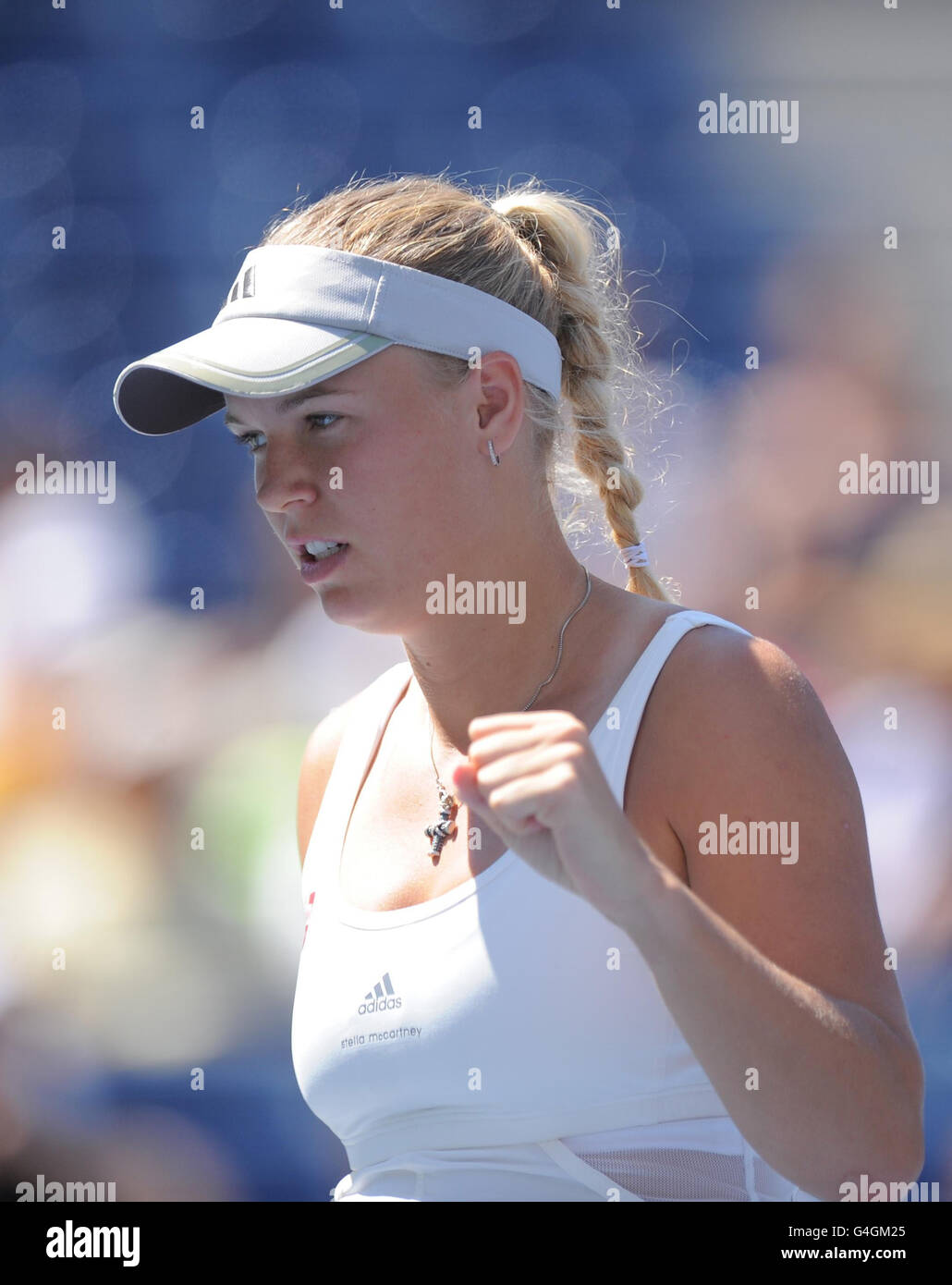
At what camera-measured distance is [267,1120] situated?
1958 mm

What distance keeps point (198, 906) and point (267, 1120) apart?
1.21ft

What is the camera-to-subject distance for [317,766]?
1.50 m

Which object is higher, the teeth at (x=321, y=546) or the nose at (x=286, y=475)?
the nose at (x=286, y=475)

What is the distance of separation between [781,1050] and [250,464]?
1.49 m

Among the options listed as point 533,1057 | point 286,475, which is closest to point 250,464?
point 286,475

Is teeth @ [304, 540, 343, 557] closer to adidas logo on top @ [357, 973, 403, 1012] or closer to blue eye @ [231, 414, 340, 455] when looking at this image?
blue eye @ [231, 414, 340, 455]

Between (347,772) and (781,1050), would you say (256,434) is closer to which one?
(347,772)

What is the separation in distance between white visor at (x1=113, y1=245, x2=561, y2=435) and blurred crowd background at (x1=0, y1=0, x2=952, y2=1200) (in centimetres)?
76

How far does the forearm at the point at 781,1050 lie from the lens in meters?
0.81

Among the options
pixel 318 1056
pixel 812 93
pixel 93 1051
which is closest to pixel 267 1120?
pixel 93 1051

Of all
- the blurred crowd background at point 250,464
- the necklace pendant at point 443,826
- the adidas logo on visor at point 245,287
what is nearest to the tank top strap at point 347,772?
the necklace pendant at point 443,826

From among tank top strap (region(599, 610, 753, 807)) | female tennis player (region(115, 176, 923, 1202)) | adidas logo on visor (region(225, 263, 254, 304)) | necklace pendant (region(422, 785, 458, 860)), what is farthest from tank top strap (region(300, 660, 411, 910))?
adidas logo on visor (region(225, 263, 254, 304))

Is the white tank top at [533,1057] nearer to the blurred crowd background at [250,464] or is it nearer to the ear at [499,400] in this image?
the ear at [499,400]

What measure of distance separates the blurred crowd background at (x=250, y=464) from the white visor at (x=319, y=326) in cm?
76
